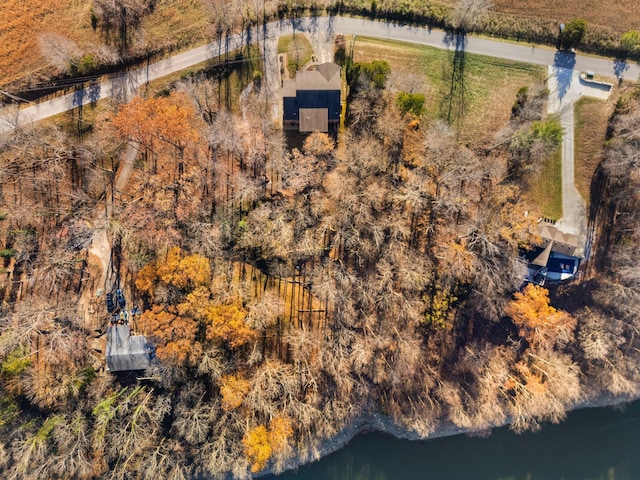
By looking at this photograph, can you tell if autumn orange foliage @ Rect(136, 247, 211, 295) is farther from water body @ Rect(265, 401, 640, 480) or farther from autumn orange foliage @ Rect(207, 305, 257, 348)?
water body @ Rect(265, 401, 640, 480)

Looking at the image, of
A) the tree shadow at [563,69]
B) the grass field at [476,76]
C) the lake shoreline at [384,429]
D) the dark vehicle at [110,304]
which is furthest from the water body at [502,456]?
the tree shadow at [563,69]

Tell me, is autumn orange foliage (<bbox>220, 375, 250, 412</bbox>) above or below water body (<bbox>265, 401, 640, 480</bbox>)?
above

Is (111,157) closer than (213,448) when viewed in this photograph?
No

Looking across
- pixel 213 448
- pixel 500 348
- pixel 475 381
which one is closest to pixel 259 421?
pixel 213 448

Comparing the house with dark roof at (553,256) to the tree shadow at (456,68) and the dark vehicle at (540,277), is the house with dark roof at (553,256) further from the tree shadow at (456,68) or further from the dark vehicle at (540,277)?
the tree shadow at (456,68)

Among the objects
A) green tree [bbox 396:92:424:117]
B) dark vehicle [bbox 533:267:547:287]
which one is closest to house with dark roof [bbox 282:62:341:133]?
green tree [bbox 396:92:424:117]

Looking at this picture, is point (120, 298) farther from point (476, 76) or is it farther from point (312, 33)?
point (476, 76)

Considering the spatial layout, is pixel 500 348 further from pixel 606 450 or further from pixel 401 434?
pixel 606 450
